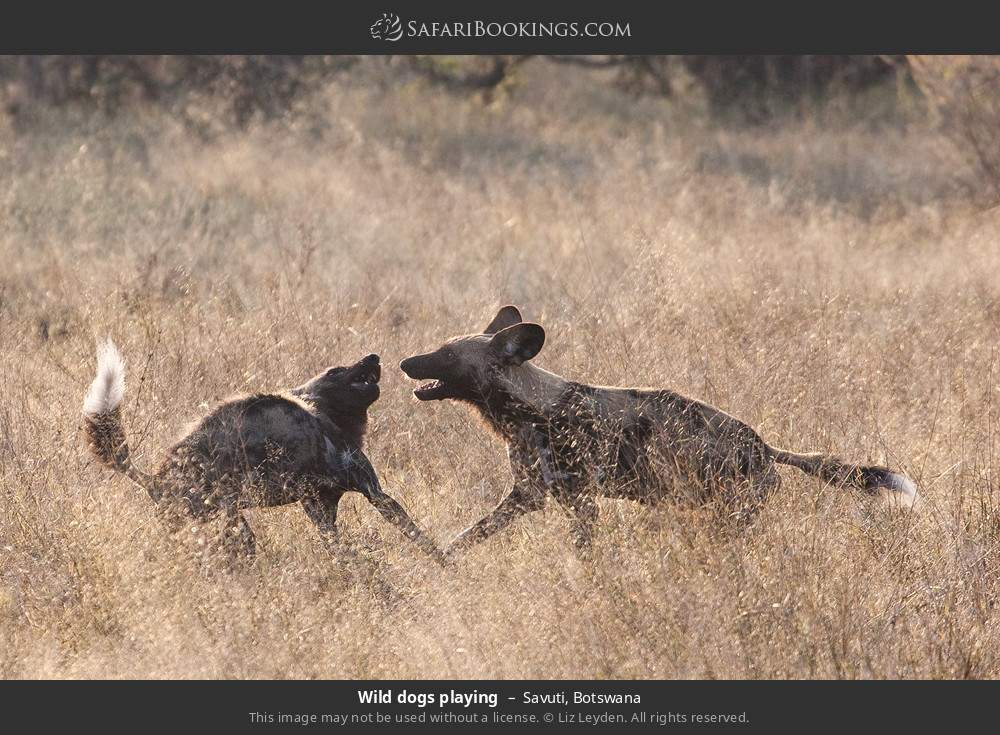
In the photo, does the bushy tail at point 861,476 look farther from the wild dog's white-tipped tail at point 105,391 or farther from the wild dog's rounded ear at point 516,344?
the wild dog's white-tipped tail at point 105,391

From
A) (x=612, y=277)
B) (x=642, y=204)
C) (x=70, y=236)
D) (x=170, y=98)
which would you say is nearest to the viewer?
(x=612, y=277)

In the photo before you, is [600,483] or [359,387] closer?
[600,483]

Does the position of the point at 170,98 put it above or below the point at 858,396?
above

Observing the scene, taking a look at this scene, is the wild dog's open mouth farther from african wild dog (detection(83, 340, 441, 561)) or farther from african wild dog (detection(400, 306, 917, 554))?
african wild dog (detection(83, 340, 441, 561))

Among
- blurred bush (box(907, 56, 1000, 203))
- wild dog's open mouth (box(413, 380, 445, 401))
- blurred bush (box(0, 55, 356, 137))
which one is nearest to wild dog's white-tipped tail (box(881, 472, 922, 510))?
wild dog's open mouth (box(413, 380, 445, 401))

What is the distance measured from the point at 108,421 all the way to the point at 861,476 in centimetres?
285

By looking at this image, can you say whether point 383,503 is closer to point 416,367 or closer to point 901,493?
point 416,367

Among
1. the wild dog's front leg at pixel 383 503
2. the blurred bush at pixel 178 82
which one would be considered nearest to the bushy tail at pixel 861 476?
the wild dog's front leg at pixel 383 503

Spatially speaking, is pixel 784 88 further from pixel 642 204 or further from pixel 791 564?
pixel 791 564

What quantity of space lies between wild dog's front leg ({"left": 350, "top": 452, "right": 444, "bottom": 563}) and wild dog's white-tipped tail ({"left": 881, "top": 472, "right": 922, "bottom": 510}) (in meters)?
1.70

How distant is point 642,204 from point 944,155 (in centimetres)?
473

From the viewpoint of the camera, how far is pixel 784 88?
1895 centimetres

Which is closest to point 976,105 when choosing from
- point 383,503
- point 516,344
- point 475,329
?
point 475,329

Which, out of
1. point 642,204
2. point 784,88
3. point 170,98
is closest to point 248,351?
point 642,204
